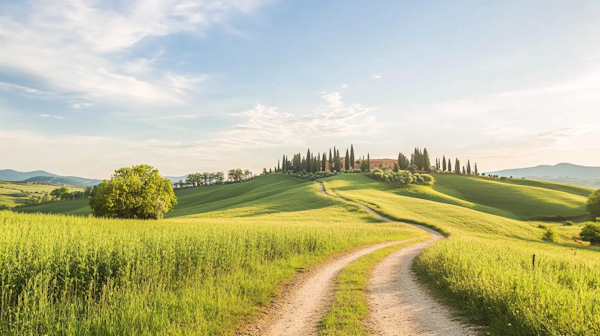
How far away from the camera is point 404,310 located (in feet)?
35.5

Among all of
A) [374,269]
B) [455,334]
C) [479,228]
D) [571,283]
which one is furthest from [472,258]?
[479,228]

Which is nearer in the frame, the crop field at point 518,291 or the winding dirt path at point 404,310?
the crop field at point 518,291

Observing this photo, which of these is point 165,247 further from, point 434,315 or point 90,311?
point 434,315

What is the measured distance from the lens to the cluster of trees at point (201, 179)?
592 feet

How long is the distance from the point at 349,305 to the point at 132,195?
43.2 metres

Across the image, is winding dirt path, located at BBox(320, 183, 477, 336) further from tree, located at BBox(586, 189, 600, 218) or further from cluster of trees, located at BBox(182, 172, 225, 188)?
cluster of trees, located at BBox(182, 172, 225, 188)

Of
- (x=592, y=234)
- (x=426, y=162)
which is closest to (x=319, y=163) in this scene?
(x=426, y=162)

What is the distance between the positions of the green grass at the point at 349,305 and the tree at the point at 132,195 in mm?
38071

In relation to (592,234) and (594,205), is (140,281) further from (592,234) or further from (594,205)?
(594,205)

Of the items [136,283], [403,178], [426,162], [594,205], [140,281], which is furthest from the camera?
[426,162]

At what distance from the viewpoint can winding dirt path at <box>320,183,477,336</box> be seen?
29.6ft

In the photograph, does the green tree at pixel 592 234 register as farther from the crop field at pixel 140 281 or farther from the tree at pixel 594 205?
the crop field at pixel 140 281

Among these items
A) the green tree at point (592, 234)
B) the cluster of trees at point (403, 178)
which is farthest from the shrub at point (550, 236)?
the cluster of trees at point (403, 178)

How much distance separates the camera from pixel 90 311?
9148mm
